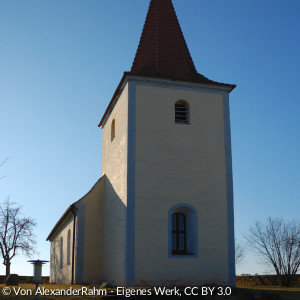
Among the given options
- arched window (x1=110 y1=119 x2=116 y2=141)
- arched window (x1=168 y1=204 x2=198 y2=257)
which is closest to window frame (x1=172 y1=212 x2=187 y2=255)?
arched window (x1=168 y1=204 x2=198 y2=257)

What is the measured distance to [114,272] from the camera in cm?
1706

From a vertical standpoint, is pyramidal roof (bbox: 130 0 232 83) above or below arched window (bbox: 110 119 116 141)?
above

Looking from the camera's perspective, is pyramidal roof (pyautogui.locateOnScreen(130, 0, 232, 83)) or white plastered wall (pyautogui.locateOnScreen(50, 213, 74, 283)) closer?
pyramidal roof (pyautogui.locateOnScreen(130, 0, 232, 83))

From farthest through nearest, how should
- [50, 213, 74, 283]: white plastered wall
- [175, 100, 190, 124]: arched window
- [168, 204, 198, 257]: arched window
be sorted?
[50, 213, 74, 283]: white plastered wall → [175, 100, 190, 124]: arched window → [168, 204, 198, 257]: arched window

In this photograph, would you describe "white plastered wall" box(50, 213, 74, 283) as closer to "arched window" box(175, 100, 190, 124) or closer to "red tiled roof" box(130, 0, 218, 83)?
"arched window" box(175, 100, 190, 124)

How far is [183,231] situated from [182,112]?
4.87 meters

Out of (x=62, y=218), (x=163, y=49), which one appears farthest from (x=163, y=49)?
(x=62, y=218)

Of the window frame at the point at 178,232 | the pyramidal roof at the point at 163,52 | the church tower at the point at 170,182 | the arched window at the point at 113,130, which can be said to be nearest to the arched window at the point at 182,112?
the church tower at the point at 170,182

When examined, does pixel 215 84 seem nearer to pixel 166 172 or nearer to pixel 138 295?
pixel 166 172

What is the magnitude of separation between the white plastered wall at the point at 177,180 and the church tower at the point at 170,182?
0.04m

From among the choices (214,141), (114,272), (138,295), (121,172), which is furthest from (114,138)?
(138,295)

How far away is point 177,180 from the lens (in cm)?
1702

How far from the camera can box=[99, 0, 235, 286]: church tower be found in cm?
1608

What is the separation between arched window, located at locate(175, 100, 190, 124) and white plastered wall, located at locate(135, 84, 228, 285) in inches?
8.1
